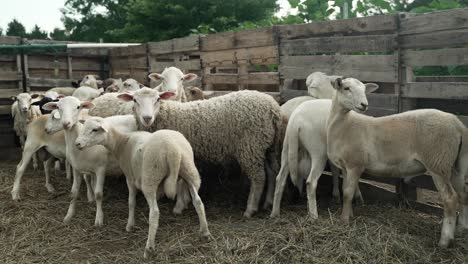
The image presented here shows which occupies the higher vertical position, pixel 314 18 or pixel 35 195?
pixel 314 18

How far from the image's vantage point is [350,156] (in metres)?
4.87

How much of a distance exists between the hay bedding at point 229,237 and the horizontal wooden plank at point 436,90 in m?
1.29

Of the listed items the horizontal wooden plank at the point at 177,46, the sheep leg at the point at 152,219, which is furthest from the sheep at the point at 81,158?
the horizontal wooden plank at the point at 177,46

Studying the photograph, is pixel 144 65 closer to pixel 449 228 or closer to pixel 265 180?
pixel 265 180

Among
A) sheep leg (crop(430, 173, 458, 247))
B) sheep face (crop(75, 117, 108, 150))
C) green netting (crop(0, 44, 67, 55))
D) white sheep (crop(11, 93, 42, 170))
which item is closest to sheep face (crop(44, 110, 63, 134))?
sheep face (crop(75, 117, 108, 150))

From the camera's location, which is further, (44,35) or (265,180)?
(44,35)

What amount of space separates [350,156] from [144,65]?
7071 millimetres

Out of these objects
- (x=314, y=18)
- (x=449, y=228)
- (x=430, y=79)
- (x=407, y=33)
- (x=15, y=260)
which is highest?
(x=314, y=18)

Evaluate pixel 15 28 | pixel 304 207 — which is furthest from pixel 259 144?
pixel 15 28

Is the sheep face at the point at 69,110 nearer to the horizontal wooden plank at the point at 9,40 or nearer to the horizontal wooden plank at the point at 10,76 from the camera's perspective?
the horizontal wooden plank at the point at 10,76

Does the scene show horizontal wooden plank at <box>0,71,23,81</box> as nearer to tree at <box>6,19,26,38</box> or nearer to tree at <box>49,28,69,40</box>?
tree at <box>49,28,69,40</box>

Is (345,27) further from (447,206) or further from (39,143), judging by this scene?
(39,143)

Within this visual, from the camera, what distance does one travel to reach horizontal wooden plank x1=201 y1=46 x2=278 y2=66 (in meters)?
7.15

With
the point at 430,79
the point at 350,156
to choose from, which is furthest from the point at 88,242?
the point at 430,79
